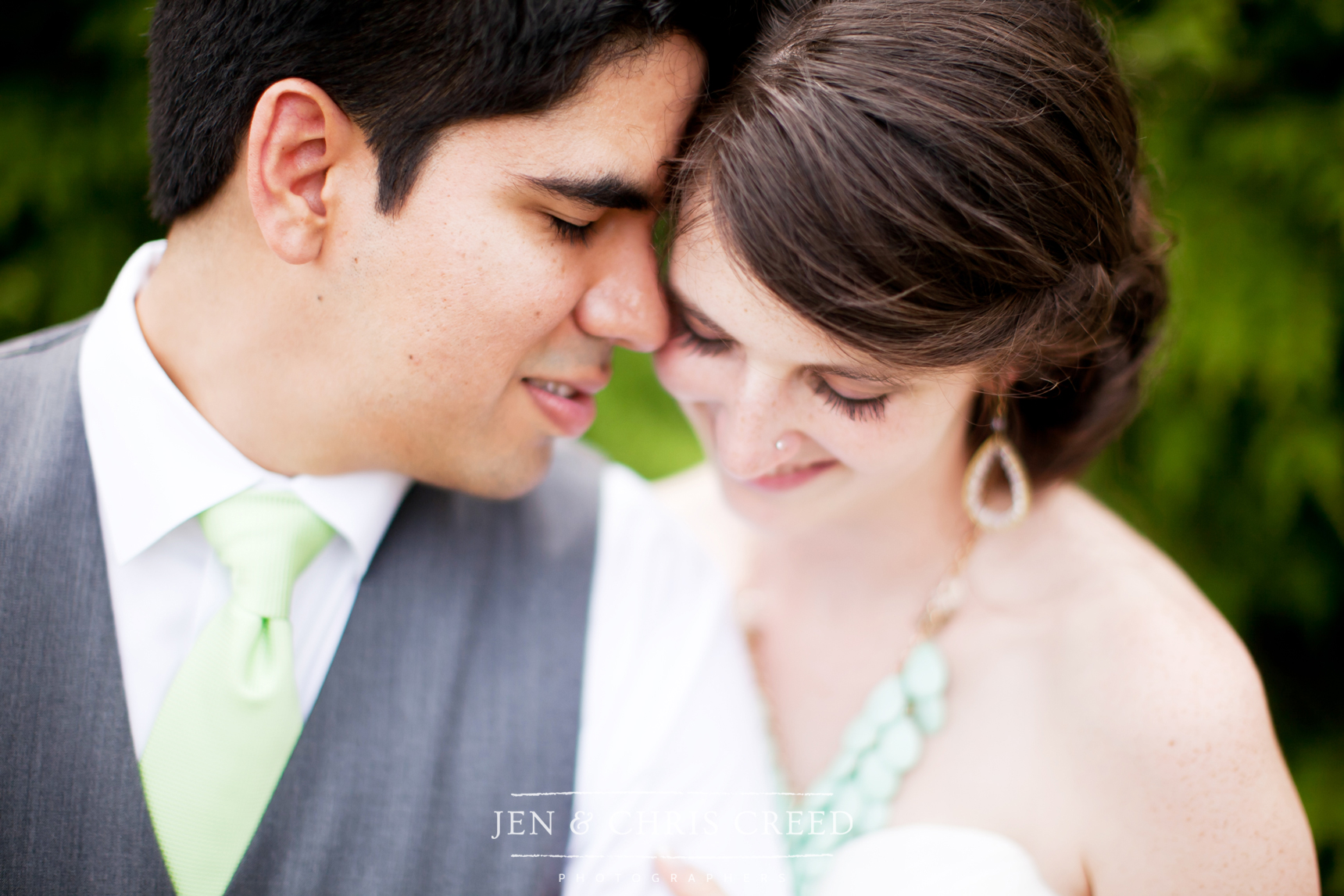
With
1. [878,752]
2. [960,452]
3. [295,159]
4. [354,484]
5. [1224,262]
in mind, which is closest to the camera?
[295,159]

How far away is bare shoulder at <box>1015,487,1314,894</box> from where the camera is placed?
162 centimetres

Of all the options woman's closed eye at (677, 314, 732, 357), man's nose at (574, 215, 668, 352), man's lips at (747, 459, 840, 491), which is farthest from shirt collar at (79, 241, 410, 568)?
man's lips at (747, 459, 840, 491)

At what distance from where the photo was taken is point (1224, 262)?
2.59 m

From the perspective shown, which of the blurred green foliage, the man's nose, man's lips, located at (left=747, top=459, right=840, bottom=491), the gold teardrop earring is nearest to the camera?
the man's nose

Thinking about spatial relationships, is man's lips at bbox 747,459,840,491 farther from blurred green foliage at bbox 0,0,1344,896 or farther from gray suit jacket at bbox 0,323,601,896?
blurred green foliage at bbox 0,0,1344,896

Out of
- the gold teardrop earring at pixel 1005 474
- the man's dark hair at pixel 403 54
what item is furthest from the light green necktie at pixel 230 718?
the gold teardrop earring at pixel 1005 474

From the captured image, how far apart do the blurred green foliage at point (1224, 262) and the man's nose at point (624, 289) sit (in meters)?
1.40

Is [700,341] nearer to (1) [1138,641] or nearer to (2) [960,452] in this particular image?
(2) [960,452]

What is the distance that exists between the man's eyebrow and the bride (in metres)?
0.12

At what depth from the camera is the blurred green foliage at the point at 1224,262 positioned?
8.25 ft

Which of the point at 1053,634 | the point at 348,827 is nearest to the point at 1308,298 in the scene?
the point at 1053,634

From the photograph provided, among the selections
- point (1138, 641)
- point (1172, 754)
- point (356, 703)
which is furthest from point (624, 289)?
point (1172, 754)

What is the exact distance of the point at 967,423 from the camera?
206 centimetres

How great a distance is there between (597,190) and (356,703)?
972 millimetres
